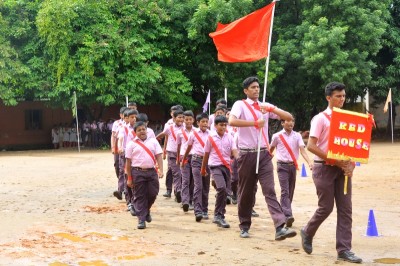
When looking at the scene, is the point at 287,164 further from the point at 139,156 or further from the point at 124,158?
the point at 124,158

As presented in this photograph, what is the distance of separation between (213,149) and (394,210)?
345 cm

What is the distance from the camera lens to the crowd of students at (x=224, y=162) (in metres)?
7.72

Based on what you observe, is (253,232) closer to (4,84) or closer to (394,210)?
(394,210)

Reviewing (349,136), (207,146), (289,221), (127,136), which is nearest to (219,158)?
(207,146)

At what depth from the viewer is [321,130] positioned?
7.00 metres

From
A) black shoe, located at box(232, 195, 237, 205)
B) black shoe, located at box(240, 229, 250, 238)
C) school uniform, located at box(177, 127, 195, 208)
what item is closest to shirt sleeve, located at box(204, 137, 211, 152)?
school uniform, located at box(177, 127, 195, 208)

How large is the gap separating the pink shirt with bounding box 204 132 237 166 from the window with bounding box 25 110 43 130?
89.7 feet

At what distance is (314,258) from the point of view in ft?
23.2

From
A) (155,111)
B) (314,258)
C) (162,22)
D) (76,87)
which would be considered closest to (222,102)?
(314,258)

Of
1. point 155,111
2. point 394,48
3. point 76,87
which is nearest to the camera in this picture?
point 76,87

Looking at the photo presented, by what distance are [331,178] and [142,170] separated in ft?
11.2

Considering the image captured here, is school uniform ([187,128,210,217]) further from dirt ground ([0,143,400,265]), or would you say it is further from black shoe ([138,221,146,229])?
black shoe ([138,221,146,229])

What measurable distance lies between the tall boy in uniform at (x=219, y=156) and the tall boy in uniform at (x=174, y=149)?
89.2 inches

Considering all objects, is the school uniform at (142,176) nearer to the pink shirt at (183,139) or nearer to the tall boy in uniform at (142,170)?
the tall boy in uniform at (142,170)
